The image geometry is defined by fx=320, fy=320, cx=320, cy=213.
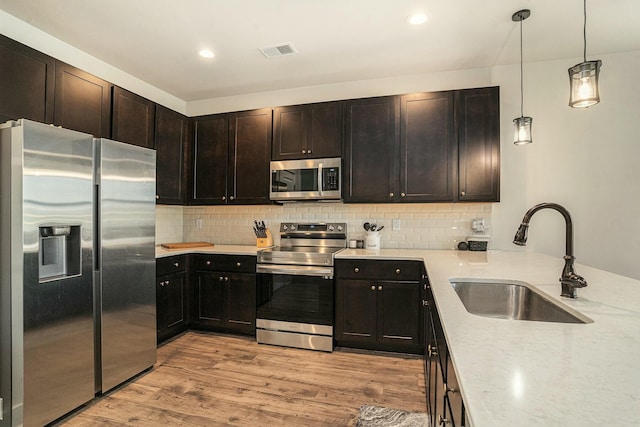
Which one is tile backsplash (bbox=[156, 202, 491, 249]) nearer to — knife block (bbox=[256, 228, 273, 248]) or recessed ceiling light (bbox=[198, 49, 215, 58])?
knife block (bbox=[256, 228, 273, 248])

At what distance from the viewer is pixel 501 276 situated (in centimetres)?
178

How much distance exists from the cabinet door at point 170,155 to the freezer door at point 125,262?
782mm

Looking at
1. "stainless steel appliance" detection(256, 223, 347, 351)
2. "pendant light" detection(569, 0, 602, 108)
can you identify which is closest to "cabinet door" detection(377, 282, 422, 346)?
"stainless steel appliance" detection(256, 223, 347, 351)

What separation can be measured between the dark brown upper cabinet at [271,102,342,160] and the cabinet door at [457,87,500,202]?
3.90 ft

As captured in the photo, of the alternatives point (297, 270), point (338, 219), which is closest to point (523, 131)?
point (338, 219)

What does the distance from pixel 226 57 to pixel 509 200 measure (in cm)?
304

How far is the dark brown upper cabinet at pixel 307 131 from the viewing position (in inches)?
131

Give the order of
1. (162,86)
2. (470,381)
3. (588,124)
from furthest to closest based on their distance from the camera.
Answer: (162,86) → (588,124) → (470,381)

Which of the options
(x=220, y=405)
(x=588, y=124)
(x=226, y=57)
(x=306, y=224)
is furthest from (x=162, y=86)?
(x=588, y=124)

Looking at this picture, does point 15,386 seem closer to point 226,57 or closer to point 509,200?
point 226,57

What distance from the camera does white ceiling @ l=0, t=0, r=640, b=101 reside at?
2230 mm

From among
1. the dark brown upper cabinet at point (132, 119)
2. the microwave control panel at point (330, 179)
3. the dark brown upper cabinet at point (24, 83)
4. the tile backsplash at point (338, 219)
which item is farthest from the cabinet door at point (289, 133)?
the dark brown upper cabinet at point (24, 83)

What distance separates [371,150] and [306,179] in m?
0.73

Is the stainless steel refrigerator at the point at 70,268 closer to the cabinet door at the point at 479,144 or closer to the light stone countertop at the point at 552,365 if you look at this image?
the light stone countertop at the point at 552,365
